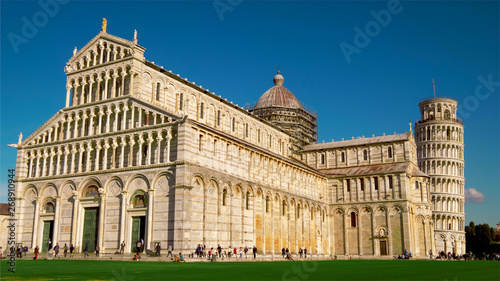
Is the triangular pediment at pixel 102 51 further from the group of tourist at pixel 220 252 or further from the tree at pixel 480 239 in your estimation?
the tree at pixel 480 239

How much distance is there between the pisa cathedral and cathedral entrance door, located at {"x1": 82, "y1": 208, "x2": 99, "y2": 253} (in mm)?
94

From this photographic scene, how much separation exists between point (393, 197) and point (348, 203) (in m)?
6.20

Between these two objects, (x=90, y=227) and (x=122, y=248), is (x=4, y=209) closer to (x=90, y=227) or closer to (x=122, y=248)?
(x=90, y=227)

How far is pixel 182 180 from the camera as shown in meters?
37.9

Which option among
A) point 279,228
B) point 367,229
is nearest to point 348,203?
point 367,229

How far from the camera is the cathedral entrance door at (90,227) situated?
42.1 meters

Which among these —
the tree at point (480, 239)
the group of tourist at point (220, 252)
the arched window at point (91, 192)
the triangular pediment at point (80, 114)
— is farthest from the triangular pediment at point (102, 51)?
the tree at point (480, 239)

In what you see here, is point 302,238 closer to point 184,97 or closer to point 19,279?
point 184,97

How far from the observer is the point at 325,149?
69875 mm

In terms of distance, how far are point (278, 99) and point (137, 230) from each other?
4219 cm

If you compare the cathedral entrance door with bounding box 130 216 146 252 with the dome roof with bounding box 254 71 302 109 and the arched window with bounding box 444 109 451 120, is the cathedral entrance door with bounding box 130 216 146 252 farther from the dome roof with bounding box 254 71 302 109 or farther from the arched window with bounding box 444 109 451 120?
the arched window with bounding box 444 109 451 120

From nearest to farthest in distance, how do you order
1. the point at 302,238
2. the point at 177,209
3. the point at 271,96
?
the point at 177,209
the point at 302,238
the point at 271,96

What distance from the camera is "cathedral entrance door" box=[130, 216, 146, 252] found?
3978 cm

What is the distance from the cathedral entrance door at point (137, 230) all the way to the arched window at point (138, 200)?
3.63ft
